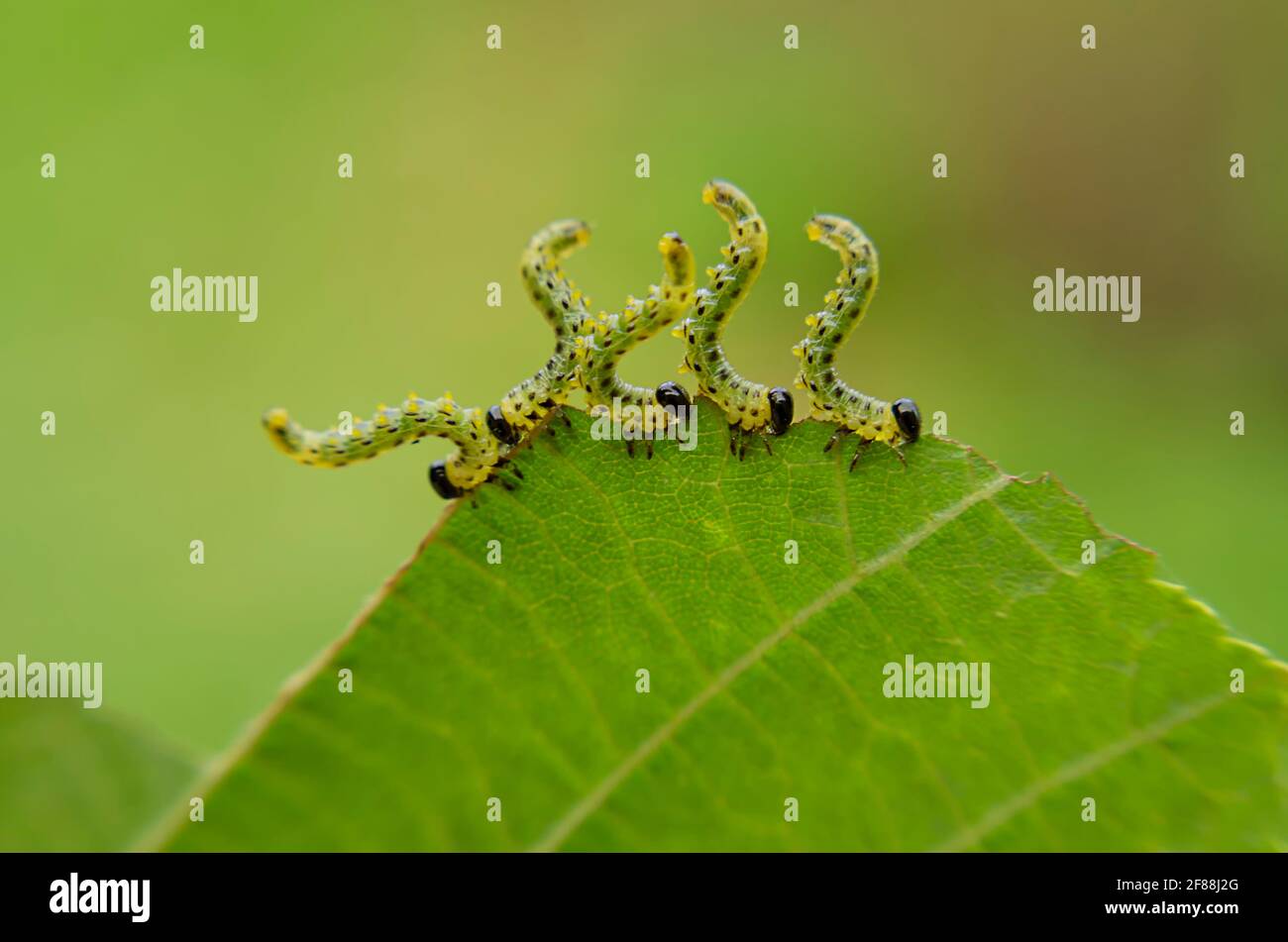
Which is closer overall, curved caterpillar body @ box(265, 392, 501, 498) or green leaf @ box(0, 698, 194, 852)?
green leaf @ box(0, 698, 194, 852)

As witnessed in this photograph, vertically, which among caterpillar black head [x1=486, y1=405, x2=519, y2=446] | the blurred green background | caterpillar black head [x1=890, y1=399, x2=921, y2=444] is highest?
the blurred green background

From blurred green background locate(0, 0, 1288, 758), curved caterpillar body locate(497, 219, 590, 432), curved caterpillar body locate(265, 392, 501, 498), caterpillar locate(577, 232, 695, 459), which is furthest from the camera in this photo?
blurred green background locate(0, 0, 1288, 758)

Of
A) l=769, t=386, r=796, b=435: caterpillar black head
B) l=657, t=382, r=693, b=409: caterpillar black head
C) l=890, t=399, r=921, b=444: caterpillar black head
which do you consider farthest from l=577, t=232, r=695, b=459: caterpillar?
l=890, t=399, r=921, b=444: caterpillar black head

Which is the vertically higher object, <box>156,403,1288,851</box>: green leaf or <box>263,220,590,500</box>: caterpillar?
<box>263,220,590,500</box>: caterpillar

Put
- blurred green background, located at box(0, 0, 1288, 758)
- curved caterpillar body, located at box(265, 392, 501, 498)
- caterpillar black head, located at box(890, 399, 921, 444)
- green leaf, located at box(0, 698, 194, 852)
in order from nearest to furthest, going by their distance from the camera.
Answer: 1. green leaf, located at box(0, 698, 194, 852)
2. caterpillar black head, located at box(890, 399, 921, 444)
3. curved caterpillar body, located at box(265, 392, 501, 498)
4. blurred green background, located at box(0, 0, 1288, 758)

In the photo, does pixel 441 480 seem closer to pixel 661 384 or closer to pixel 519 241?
pixel 661 384

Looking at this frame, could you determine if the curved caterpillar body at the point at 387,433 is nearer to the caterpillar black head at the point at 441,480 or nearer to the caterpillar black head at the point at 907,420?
the caterpillar black head at the point at 441,480

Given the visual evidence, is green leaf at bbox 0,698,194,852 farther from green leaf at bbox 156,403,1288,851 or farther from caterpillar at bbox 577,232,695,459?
caterpillar at bbox 577,232,695,459

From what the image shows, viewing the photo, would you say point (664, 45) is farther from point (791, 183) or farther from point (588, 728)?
point (588, 728)
